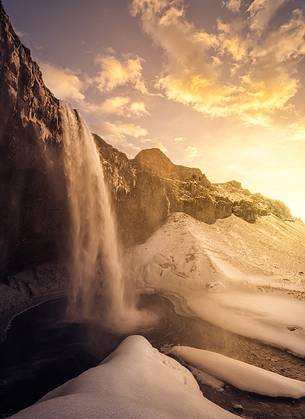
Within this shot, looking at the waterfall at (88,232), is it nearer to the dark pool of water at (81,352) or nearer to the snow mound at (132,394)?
the dark pool of water at (81,352)

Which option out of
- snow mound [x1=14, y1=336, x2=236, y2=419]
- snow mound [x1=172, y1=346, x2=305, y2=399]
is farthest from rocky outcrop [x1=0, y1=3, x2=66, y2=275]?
snow mound [x1=172, y1=346, x2=305, y2=399]

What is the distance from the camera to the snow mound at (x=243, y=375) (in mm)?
11742

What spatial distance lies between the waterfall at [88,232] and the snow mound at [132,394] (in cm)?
1242

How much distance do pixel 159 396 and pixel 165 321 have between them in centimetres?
1289

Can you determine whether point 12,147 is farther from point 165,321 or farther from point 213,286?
point 213,286

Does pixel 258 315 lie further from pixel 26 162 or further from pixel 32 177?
pixel 26 162

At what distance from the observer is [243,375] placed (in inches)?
504

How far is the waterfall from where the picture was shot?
998 inches

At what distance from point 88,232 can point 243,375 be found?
21193 millimetres

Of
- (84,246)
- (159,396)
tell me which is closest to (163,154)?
(84,246)

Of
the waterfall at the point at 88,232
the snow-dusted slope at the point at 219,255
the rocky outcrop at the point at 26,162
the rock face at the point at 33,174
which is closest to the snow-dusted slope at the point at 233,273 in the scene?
the snow-dusted slope at the point at 219,255

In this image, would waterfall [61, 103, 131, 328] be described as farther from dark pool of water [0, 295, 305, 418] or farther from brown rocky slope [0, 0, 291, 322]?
dark pool of water [0, 295, 305, 418]

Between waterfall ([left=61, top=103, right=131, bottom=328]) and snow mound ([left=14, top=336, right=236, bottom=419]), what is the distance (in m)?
12.4

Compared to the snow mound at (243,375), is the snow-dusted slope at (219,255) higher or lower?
higher
